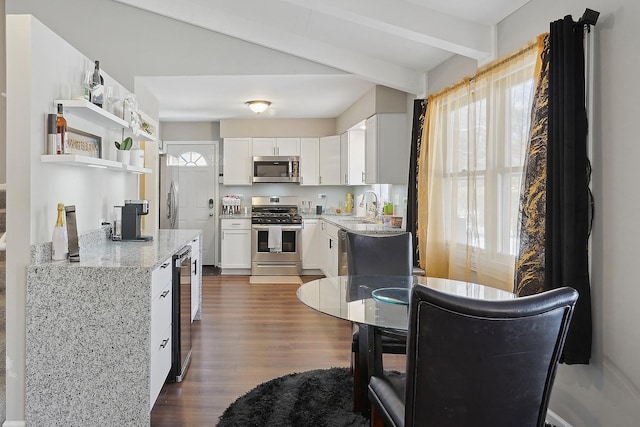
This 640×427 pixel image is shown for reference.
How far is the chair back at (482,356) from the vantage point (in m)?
1.30

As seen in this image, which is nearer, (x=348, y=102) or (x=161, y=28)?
(x=161, y=28)

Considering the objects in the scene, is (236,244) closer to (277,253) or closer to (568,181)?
(277,253)

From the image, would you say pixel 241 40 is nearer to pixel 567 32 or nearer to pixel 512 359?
pixel 567 32

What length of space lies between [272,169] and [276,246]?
1210mm

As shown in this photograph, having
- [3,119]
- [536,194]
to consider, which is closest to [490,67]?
[536,194]

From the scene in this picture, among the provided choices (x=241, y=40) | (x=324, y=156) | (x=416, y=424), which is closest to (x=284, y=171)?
(x=324, y=156)

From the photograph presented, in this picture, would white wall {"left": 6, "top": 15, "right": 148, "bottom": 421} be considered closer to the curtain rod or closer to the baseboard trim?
the curtain rod

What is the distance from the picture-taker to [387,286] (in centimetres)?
251

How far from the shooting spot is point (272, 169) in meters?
7.16

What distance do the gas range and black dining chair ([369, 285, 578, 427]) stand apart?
5.53m

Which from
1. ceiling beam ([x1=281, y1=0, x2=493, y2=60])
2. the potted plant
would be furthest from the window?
ceiling beam ([x1=281, y1=0, x2=493, y2=60])

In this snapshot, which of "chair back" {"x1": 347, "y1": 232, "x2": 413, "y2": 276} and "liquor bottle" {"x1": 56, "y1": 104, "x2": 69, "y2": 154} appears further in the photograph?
"chair back" {"x1": 347, "y1": 232, "x2": 413, "y2": 276}

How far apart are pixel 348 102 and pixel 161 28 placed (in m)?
2.50

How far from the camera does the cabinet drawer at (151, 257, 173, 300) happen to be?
238 cm
